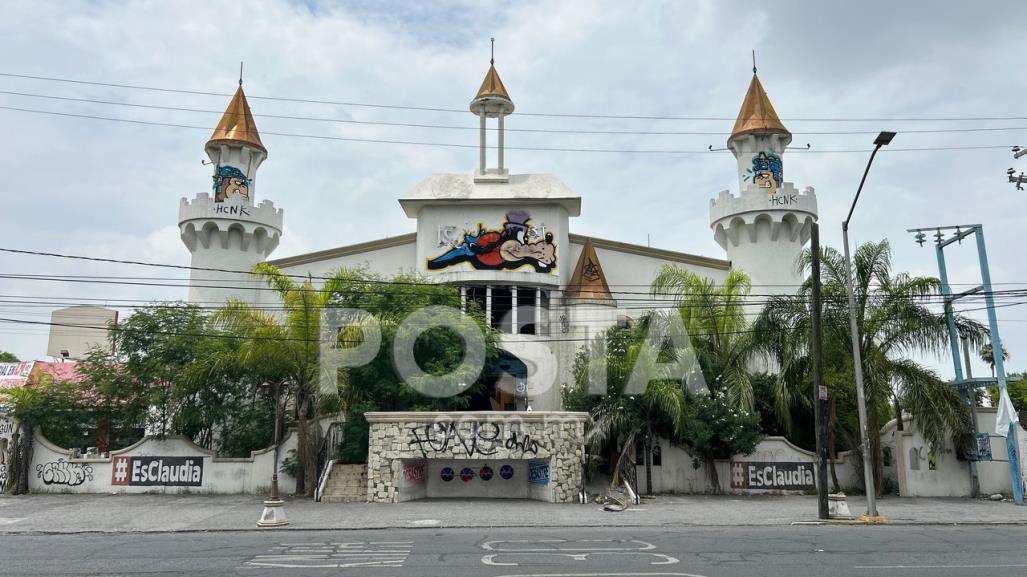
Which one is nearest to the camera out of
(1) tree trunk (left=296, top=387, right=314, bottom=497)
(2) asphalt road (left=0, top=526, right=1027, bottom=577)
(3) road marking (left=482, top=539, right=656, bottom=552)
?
(2) asphalt road (left=0, top=526, right=1027, bottom=577)

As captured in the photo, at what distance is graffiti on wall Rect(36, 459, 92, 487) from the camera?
26.1 metres

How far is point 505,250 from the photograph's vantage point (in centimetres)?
3228

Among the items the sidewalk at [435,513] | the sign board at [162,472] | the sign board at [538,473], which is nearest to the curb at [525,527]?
the sidewalk at [435,513]

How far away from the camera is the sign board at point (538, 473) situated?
23750mm

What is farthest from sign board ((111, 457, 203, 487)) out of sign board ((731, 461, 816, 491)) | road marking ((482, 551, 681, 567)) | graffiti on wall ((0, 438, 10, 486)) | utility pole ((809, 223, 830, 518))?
utility pole ((809, 223, 830, 518))

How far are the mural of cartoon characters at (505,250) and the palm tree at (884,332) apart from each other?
385 inches

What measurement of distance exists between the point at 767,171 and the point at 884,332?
11.4 meters

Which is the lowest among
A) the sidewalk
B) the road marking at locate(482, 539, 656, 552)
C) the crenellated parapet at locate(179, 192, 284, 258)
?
the road marking at locate(482, 539, 656, 552)

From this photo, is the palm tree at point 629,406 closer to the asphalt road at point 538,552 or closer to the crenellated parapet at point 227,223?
the asphalt road at point 538,552

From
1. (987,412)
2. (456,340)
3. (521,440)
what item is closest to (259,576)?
(521,440)

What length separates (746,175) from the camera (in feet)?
114

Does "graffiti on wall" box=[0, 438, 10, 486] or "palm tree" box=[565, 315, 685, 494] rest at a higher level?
"palm tree" box=[565, 315, 685, 494]

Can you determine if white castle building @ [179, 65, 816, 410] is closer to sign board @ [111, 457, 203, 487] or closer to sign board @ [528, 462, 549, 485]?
sign board @ [528, 462, 549, 485]

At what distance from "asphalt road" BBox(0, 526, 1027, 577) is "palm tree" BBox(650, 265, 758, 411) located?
9.64 m
